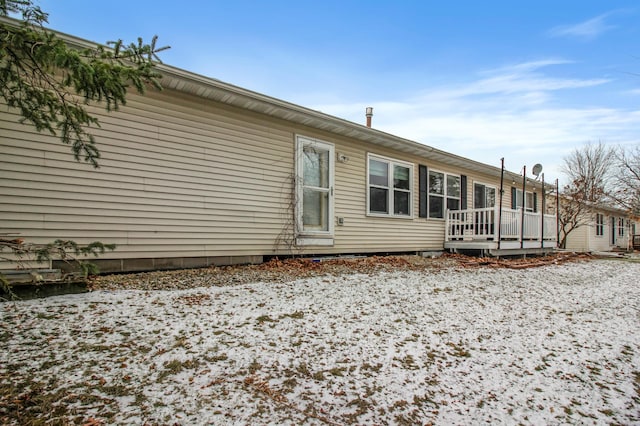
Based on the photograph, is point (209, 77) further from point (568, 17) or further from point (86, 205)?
point (568, 17)

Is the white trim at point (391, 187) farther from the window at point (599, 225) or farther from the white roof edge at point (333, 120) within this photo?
the window at point (599, 225)

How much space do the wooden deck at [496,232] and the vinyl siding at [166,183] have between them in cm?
431

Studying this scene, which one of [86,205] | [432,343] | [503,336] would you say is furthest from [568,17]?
[86,205]

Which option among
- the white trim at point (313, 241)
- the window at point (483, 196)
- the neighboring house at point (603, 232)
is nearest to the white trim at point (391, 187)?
the white trim at point (313, 241)

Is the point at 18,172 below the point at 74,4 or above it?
below

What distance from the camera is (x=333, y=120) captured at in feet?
22.9

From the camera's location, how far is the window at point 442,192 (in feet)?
32.8

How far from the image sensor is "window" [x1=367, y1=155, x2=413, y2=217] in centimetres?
833

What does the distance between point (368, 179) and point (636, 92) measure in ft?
16.0

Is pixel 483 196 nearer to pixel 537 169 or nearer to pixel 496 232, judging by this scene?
pixel 537 169

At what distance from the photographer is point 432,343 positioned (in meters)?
3.12

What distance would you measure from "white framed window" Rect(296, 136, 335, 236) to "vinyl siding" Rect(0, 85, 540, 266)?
7.4 inches

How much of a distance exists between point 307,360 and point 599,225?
85.6 ft

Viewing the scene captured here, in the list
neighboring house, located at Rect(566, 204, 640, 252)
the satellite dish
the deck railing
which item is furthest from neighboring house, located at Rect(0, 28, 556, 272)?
neighboring house, located at Rect(566, 204, 640, 252)
